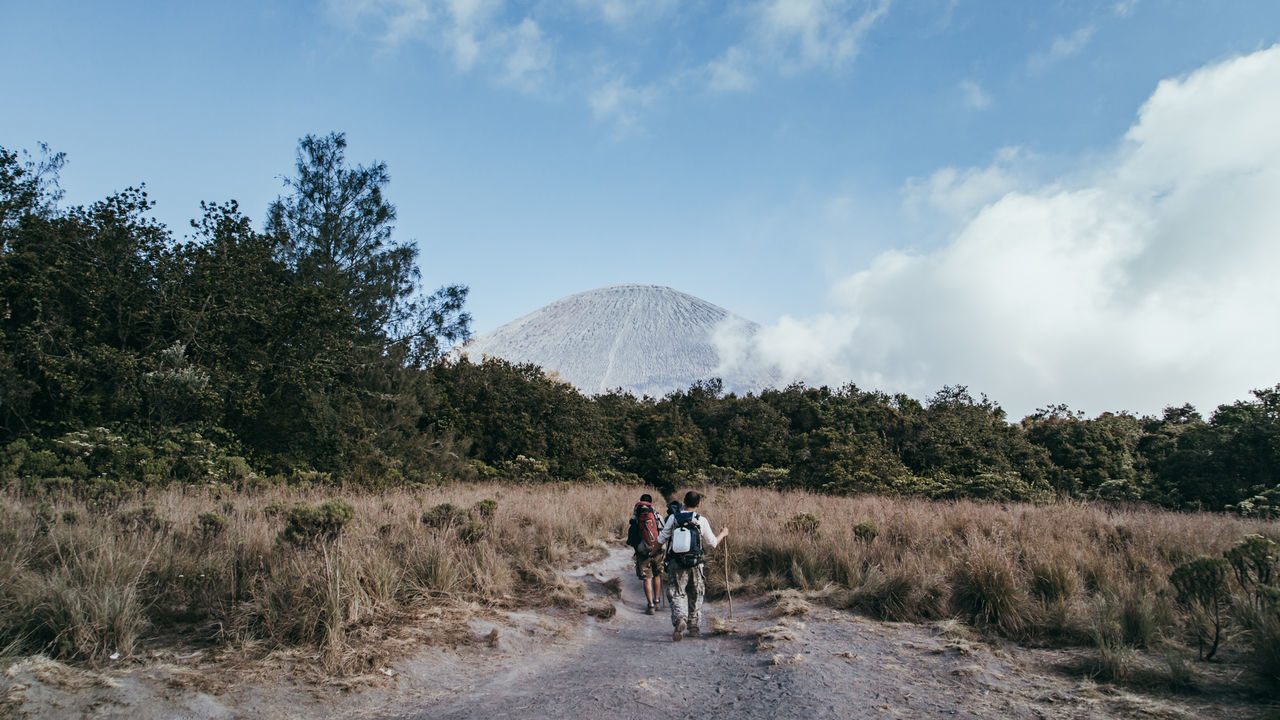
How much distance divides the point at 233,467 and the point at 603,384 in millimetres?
55689

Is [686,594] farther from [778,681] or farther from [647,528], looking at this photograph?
[778,681]

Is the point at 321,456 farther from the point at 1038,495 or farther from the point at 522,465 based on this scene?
the point at 1038,495

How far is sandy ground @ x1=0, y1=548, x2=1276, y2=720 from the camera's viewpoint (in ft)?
13.2

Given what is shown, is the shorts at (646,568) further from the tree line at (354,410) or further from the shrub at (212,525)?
the tree line at (354,410)

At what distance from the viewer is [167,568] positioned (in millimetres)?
5812

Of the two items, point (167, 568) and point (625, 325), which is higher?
point (625, 325)

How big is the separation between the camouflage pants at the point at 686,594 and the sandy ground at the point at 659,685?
270mm

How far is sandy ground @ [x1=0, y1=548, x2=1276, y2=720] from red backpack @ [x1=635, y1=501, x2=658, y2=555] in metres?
2.20

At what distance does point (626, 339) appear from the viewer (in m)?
81.6

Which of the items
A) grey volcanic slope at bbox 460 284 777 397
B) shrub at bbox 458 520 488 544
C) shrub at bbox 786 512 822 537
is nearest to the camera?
shrub at bbox 458 520 488 544

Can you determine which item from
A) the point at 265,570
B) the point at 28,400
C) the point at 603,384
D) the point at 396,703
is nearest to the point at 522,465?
the point at 28,400

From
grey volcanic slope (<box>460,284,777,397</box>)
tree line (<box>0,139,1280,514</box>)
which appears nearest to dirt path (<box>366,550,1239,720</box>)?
tree line (<box>0,139,1280,514</box>)

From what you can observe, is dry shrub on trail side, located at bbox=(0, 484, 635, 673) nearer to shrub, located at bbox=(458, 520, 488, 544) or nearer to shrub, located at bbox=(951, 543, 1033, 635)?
shrub, located at bbox=(458, 520, 488, 544)

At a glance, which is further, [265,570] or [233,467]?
[233,467]
